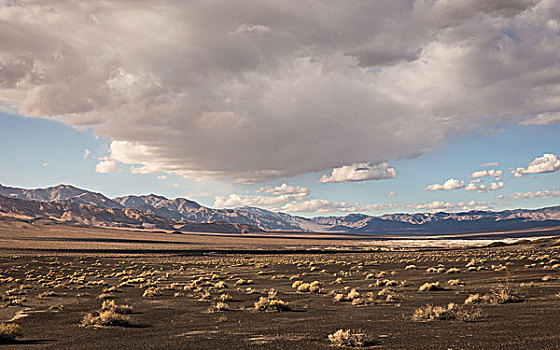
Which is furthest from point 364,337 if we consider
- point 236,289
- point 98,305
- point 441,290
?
point 236,289

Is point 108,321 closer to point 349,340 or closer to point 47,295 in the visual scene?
point 349,340

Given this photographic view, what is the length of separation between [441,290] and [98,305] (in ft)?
65.6

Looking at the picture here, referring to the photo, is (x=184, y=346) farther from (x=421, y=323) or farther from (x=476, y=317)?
(x=476, y=317)

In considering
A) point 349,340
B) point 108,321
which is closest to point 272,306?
point 108,321

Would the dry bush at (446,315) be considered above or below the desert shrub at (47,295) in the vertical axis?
above

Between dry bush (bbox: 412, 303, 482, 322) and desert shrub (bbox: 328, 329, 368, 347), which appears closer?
desert shrub (bbox: 328, 329, 368, 347)

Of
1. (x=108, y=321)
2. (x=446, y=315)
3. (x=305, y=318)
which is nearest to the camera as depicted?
(x=446, y=315)

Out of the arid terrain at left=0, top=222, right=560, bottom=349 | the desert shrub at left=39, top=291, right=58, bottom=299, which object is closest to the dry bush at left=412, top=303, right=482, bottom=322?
the arid terrain at left=0, top=222, right=560, bottom=349

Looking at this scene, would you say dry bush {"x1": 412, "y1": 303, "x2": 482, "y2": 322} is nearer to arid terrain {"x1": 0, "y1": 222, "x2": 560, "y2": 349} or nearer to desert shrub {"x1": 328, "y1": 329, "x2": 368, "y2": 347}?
arid terrain {"x1": 0, "y1": 222, "x2": 560, "y2": 349}

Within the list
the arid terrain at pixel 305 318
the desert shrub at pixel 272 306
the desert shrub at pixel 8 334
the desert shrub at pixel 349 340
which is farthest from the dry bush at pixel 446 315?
the desert shrub at pixel 8 334

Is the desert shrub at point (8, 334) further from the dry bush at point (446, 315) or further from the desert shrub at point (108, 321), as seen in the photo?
the dry bush at point (446, 315)

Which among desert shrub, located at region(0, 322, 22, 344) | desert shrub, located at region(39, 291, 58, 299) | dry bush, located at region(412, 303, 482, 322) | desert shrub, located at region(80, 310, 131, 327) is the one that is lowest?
desert shrub, located at region(39, 291, 58, 299)

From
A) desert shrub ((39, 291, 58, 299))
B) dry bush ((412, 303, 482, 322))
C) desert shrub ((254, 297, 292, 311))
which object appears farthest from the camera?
desert shrub ((39, 291, 58, 299))

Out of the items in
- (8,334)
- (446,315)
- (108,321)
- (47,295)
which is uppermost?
(446,315)
